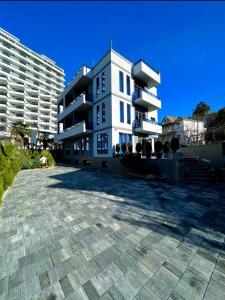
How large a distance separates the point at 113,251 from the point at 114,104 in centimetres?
1376

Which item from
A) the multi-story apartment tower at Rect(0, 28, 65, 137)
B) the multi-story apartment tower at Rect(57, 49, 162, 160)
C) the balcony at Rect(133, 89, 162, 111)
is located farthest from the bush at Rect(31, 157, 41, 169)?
the multi-story apartment tower at Rect(0, 28, 65, 137)

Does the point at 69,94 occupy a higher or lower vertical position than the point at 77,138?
higher

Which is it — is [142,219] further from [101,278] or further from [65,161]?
[65,161]

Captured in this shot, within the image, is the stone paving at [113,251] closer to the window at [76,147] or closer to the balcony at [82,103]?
the balcony at [82,103]

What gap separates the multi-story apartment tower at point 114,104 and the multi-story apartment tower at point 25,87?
35880mm

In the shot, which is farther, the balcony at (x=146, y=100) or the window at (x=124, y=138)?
the balcony at (x=146, y=100)

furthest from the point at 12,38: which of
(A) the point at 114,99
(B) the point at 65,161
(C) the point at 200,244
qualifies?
(C) the point at 200,244

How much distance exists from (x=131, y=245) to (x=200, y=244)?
1.36 m

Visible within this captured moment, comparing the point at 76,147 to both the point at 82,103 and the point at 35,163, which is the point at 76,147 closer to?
the point at 35,163

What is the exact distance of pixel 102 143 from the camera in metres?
16.0

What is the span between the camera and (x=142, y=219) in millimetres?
3881

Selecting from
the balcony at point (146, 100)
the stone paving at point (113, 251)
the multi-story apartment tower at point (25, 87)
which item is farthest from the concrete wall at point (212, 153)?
the multi-story apartment tower at point (25, 87)

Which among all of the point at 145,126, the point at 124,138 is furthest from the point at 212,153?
the point at 124,138

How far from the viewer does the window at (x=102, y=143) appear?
15.5 m
